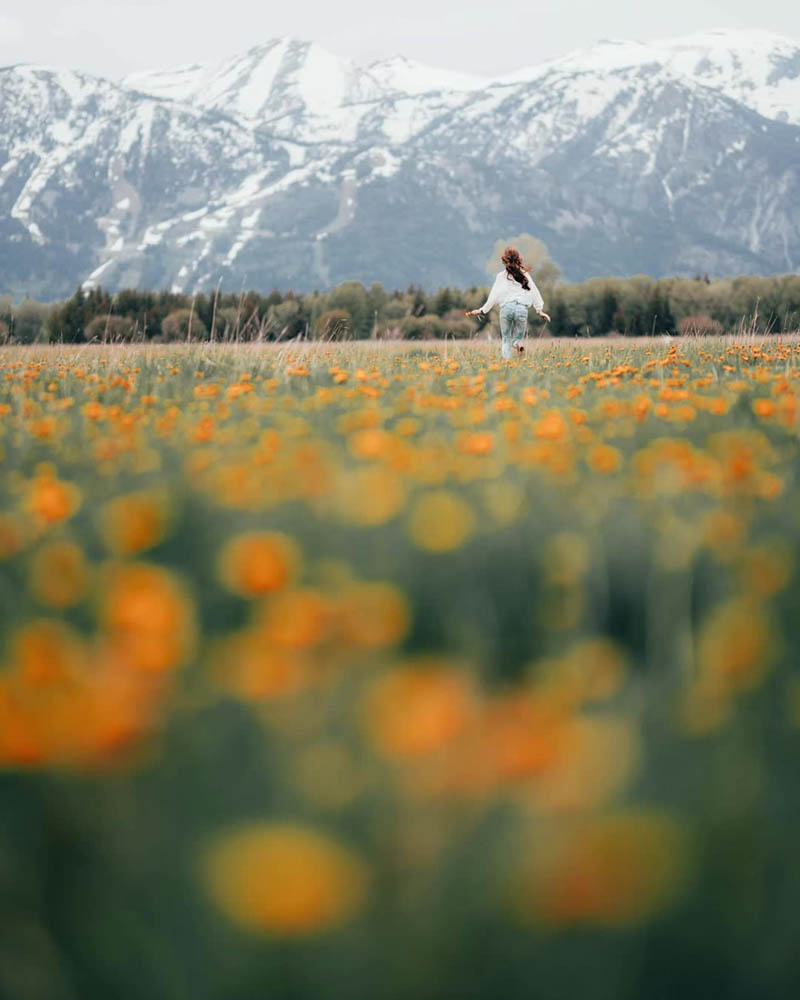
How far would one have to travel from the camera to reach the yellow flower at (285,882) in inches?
28.1

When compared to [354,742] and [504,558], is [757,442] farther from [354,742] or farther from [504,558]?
[354,742]

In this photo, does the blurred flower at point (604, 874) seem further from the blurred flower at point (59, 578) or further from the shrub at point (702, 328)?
the shrub at point (702, 328)

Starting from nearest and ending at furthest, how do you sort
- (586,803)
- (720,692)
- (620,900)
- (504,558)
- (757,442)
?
(620,900)
(586,803)
(720,692)
(504,558)
(757,442)

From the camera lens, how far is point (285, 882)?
29.1 inches

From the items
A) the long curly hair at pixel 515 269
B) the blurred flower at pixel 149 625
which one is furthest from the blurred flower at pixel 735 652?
the long curly hair at pixel 515 269

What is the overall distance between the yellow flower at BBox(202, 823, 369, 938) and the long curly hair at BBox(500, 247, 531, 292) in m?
13.3

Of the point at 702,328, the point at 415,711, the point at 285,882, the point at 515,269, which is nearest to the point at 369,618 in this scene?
the point at 415,711

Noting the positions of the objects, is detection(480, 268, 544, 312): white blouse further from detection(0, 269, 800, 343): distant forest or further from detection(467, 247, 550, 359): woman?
detection(0, 269, 800, 343): distant forest

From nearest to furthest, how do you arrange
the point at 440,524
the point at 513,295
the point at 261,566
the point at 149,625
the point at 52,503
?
the point at 149,625 < the point at 261,566 < the point at 440,524 < the point at 52,503 < the point at 513,295

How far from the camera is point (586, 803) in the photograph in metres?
0.98

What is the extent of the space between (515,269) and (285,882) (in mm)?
13567

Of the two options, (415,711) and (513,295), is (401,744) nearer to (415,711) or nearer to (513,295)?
(415,711)

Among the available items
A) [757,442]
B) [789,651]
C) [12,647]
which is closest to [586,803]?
[789,651]

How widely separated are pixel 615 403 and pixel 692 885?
365 cm
